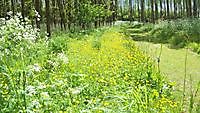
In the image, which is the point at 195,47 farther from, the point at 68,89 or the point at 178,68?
the point at 68,89

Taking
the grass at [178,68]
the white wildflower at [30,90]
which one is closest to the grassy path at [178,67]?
the grass at [178,68]

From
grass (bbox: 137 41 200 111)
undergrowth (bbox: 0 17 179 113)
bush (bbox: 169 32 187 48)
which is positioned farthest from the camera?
bush (bbox: 169 32 187 48)

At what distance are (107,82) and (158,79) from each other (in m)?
1.36


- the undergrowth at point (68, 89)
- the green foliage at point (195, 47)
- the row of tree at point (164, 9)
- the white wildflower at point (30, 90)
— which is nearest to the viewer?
the white wildflower at point (30, 90)

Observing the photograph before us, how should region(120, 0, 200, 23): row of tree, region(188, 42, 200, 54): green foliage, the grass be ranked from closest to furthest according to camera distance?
the grass, region(188, 42, 200, 54): green foliage, region(120, 0, 200, 23): row of tree

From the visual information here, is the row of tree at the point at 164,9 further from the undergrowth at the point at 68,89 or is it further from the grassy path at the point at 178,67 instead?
the undergrowth at the point at 68,89

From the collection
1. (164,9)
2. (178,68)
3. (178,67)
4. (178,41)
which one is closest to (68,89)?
(178,68)

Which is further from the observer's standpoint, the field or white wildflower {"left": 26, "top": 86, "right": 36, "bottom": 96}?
the field

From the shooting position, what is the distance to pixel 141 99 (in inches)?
188

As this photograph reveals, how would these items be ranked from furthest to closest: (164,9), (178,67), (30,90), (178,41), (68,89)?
1. (164,9)
2. (178,41)
3. (178,67)
4. (68,89)
5. (30,90)

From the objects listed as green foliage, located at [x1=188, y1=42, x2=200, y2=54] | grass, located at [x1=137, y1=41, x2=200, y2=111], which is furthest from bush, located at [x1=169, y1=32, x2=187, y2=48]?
grass, located at [x1=137, y1=41, x2=200, y2=111]

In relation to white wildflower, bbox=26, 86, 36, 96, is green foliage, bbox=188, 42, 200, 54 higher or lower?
lower

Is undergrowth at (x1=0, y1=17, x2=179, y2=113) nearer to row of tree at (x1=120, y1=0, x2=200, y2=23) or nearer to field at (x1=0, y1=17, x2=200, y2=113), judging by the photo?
field at (x1=0, y1=17, x2=200, y2=113)

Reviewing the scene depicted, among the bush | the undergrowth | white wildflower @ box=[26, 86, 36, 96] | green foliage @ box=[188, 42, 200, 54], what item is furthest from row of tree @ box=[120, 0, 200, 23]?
white wildflower @ box=[26, 86, 36, 96]
